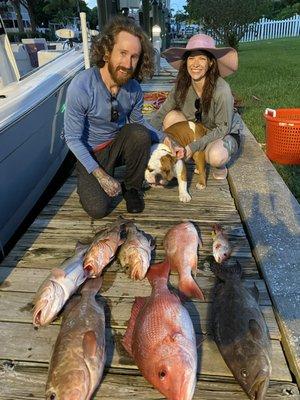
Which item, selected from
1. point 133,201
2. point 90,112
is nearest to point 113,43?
point 90,112

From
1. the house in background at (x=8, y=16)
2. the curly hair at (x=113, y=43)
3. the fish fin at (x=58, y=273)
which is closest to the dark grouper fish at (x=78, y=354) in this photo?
the fish fin at (x=58, y=273)

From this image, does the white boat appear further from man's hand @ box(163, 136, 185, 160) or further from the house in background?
man's hand @ box(163, 136, 185, 160)

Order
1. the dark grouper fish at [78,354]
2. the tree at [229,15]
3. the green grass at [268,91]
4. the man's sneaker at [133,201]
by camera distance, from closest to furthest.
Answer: the dark grouper fish at [78,354] < the man's sneaker at [133,201] < the green grass at [268,91] < the tree at [229,15]

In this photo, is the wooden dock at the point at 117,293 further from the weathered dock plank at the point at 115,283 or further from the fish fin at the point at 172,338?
the fish fin at the point at 172,338

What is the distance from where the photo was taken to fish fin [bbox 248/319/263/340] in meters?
2.16

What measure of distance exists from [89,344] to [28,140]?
114 inches

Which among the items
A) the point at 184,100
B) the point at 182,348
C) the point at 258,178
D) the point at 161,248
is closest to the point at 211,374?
the point at 182,348

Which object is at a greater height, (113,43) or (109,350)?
(113,43)

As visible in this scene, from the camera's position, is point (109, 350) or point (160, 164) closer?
point (109, 350)

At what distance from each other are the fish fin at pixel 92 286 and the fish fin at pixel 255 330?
109 centimetres

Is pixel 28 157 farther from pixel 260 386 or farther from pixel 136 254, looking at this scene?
pixel 260 386

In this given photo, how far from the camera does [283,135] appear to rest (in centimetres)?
544

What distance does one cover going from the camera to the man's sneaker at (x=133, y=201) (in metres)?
4.04

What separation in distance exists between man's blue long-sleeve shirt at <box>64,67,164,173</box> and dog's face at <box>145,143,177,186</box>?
502 mm
